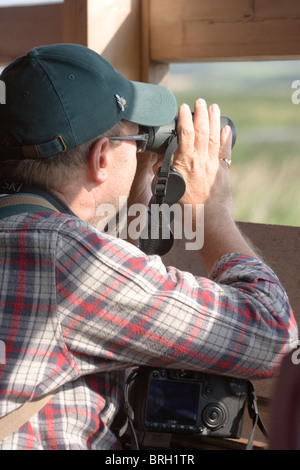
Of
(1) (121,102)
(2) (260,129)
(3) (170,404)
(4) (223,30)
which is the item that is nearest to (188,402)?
(3) (170,404)

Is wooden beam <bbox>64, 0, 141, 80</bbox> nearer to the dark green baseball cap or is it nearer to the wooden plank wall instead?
the wooden plank wall

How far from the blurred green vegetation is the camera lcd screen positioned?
86cm

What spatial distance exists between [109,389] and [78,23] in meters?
1.06

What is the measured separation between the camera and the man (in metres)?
1.24

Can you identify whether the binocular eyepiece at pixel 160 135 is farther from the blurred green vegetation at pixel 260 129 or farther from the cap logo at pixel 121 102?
the blurred green vegetation at pixel 260 129

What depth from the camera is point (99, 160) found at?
1456 mm

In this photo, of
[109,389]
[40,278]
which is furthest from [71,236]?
[109,389]

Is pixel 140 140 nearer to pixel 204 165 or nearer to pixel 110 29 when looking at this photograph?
pixel 204 165

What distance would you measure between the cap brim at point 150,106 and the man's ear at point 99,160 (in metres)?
0.09

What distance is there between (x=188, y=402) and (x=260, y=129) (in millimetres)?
1196

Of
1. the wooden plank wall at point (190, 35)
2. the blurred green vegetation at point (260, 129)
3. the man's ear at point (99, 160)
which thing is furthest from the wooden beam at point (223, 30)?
the man's ear at point (99, 160)

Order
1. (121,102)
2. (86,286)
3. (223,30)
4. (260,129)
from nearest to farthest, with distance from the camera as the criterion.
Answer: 1. (86,286)
2. (121,102)
3. (223,30)
4. (260,129)

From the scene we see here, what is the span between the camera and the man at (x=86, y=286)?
1.24 metres

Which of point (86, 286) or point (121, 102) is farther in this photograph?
point (121, 102)
